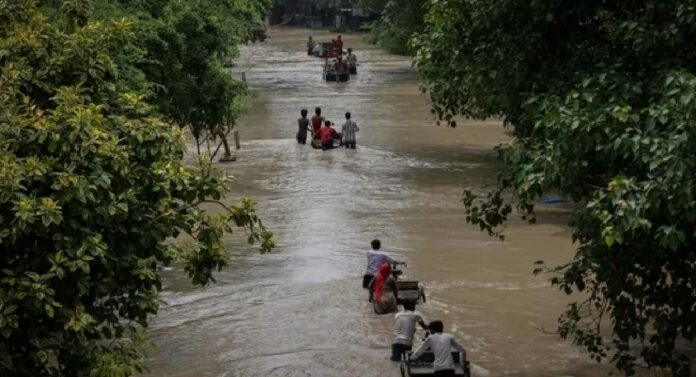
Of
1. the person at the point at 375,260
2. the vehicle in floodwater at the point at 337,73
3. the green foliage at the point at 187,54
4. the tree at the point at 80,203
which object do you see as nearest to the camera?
the tree at the point at 80,203

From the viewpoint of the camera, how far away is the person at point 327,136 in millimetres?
28156

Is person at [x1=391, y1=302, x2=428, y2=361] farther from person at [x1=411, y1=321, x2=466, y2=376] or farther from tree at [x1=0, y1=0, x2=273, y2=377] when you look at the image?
tree at [x1=0, y1=0, x2=273, y2=377]

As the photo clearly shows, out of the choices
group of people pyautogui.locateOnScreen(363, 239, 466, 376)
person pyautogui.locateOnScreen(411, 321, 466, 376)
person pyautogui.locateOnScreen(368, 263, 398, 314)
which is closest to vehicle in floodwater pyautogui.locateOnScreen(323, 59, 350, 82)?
group of people pyautogui.locateOnScreen(363, 239, 466, 376)

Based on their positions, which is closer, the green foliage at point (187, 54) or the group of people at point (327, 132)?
the green foliage at point (187, 54)

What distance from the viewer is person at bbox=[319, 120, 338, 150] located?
2816 centimetres

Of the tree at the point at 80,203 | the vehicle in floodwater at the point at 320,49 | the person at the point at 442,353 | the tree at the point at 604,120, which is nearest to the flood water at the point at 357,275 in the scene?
the person at the point at 442,353

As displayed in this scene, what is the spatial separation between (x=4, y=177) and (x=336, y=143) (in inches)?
868

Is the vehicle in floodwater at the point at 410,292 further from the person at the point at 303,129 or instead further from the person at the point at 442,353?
the person at the point at 303,129

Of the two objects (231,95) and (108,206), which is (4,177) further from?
(231,95)

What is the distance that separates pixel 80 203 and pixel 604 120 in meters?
3.63

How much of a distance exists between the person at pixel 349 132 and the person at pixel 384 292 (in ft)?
45.7

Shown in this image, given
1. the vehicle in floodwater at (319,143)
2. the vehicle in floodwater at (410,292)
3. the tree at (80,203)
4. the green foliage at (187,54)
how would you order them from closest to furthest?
1. the tree at (80,203)
2. the vehicle in floodwater at (410,292)
3. the green foliage at (187,54)
4. the vehicle in floodwater at (319,143)

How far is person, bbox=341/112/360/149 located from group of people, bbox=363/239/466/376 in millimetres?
12879

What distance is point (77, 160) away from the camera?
7.34m
